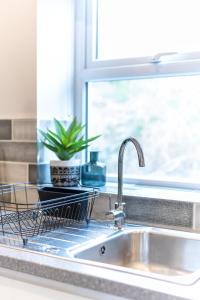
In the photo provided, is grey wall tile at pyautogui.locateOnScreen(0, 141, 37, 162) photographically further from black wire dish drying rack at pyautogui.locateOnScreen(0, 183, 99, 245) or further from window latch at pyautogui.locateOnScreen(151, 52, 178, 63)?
window latch at pyautogui.locateOnScreen(151, 52, 178, 63)

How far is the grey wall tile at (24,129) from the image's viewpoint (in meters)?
1.75

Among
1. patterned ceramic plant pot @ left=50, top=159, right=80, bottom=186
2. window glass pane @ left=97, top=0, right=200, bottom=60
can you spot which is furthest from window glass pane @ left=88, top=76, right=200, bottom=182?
patterned ceramic plant pot @ left=50, top=159, right=80, bottom=186

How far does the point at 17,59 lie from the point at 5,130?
1.02 ft

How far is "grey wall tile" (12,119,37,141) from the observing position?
1.75 m

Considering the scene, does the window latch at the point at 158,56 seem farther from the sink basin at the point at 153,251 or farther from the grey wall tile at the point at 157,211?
the sink basin at the point at 153,251

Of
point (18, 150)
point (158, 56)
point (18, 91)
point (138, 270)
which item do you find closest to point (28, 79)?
point (18, 91)

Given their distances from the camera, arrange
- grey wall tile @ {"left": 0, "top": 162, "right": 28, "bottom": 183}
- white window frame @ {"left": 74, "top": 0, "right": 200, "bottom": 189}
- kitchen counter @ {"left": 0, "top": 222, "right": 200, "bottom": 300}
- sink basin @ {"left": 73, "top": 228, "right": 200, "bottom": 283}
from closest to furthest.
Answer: kitchen counter @ {"left": 0, "top": 222, "right": 200, "bottom": 300} → sink basin @ {"left": 73, "top": 228, "right": 200, "bottom": 283} → white window frame @ {"left": 74, "top": 0, "right": 200, "bottom": 189} → grey wall tile @ {"left": 0, "top": 162, "right": 28, "bottom": 183}

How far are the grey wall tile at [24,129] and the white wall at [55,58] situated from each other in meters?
0.05

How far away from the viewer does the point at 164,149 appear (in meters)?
1.75

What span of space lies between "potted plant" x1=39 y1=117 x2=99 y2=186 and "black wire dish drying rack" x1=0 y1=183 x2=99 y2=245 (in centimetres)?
6

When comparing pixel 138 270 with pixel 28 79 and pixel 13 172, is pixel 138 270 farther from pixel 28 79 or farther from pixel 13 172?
pixel 28 79

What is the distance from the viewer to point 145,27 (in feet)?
5.91

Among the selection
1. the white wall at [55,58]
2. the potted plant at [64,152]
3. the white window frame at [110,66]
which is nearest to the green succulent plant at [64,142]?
the potted plant at [64,152]

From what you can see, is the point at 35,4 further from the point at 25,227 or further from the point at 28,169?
the point at 25,227
